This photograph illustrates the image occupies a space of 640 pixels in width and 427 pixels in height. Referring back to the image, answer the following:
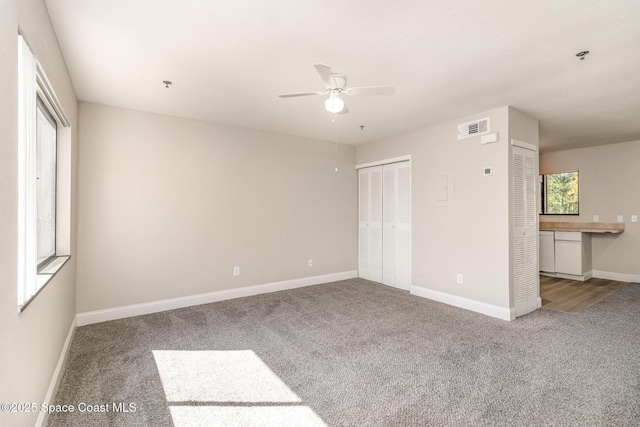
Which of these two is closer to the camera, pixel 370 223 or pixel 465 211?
pixel 465 211

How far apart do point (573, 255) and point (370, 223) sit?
147 inches

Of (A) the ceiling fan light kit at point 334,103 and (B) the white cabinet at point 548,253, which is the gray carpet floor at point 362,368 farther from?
(A) the ceiling fan light kit at point 334,103

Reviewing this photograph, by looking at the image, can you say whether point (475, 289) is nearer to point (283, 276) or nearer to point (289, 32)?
point (283, 276)

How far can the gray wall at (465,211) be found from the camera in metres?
3.50

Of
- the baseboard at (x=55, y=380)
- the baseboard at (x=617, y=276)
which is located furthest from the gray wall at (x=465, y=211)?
the baseboard at (x=55, y=380)

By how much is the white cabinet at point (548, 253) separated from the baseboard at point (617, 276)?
80 centimetres

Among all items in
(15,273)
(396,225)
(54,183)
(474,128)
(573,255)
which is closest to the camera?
(15,273)

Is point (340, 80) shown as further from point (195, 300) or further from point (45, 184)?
point (195, 300)

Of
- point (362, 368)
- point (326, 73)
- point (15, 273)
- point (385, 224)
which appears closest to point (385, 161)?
point (385, 224)

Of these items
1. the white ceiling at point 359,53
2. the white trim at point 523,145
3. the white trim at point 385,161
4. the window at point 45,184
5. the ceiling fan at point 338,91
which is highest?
the white ceiling at point 359,53

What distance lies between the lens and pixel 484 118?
12.0ft

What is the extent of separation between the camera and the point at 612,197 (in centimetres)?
540

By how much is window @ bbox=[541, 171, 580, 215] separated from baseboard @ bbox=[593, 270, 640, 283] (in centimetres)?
119

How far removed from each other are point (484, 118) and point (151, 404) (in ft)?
14.2
